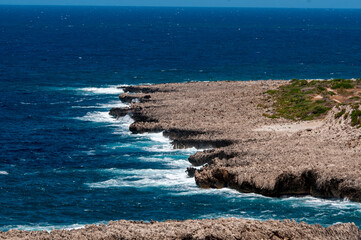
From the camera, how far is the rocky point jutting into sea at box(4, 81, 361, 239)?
108 ft

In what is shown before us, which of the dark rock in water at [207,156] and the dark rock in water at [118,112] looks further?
the dark rock in water at [118,112]

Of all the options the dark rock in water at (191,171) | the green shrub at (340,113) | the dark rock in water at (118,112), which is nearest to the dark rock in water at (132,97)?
the dark rock in water at (118,112)

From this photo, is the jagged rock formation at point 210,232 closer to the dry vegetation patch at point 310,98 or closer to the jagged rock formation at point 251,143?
the jagged rock formation at point 251,143

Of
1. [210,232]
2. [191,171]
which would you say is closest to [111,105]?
[191,171]

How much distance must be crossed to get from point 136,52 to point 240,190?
115 m

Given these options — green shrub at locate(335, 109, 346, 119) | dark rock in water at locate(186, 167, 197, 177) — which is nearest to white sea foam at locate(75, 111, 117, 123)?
dark rock in water at locate(186, 167, 197, 177)

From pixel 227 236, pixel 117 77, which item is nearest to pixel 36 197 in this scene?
pixel 227 236

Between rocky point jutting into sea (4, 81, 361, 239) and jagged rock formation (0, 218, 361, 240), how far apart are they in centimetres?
5

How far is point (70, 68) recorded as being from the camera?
414 feet

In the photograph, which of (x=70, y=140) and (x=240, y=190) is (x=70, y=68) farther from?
(x=240, y=190)

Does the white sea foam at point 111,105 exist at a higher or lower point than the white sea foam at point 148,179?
higher

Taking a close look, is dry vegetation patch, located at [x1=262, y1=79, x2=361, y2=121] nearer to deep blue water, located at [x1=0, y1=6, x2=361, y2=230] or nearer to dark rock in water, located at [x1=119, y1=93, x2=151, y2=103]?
deep blue water, located at [x1=0, y1=6, x2=361, y2=230]

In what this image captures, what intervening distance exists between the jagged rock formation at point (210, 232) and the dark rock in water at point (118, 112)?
143 feet

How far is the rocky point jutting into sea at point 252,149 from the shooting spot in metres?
32.8
